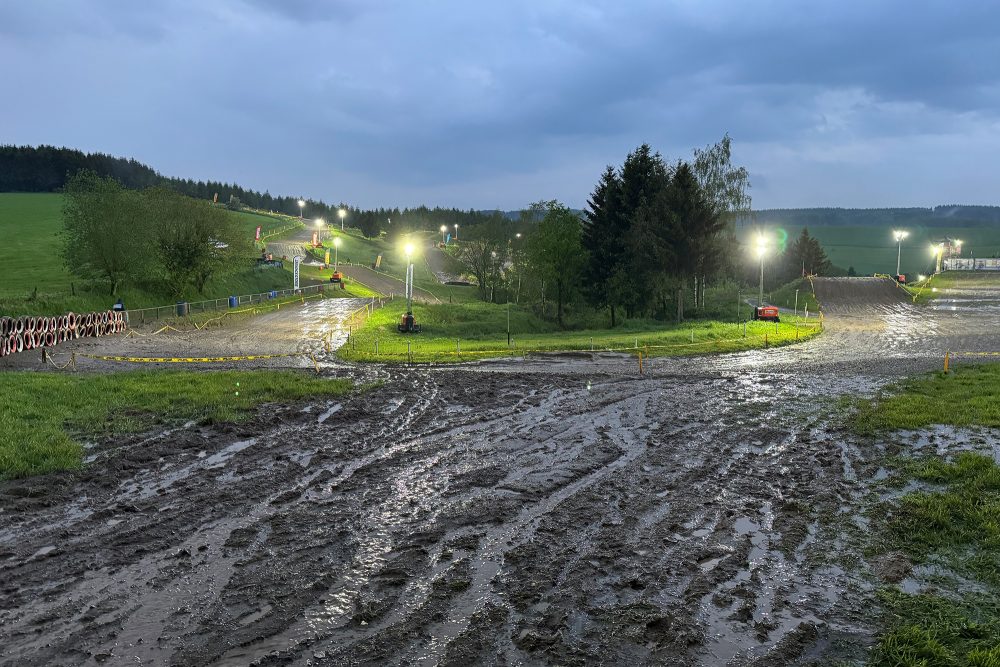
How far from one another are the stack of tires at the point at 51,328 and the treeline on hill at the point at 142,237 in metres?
9.85

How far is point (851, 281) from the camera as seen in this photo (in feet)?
258

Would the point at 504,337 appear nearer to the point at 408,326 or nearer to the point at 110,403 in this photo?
the point at 408,326

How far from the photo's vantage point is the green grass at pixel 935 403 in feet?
56.1

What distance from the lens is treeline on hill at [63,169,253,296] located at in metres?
50.7

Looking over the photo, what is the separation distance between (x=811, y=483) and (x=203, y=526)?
11.3 metres

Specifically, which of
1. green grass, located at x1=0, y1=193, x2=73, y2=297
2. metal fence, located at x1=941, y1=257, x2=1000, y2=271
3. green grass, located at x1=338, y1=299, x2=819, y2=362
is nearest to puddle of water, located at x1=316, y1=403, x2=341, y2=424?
green grass, located at x1=338, y1=299, x2=819, y2=362

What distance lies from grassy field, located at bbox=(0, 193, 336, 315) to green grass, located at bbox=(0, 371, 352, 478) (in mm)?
25562

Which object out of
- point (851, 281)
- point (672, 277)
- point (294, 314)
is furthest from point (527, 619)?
point (851, 281)

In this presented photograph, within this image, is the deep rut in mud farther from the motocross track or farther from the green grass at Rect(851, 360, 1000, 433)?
the green grass at Rect(851, 360, 1000, 433)

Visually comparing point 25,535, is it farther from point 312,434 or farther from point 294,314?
point 294,314

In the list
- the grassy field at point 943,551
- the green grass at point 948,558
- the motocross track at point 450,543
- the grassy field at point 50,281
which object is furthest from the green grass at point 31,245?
the green grass at point 948,558

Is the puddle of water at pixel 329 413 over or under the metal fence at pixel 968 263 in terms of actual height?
under

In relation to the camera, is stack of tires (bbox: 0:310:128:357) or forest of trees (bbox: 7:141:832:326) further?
forest of trees (bbox: 7:141:832:326)

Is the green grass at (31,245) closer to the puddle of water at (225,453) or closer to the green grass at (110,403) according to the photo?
the green grass at (110,403)
